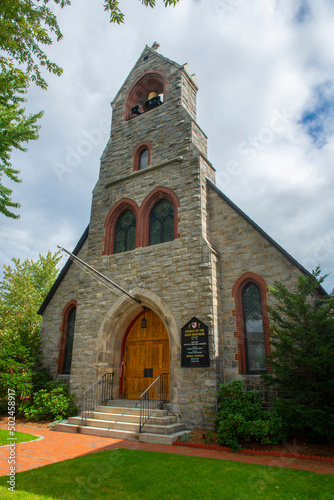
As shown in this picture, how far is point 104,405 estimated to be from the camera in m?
10.4

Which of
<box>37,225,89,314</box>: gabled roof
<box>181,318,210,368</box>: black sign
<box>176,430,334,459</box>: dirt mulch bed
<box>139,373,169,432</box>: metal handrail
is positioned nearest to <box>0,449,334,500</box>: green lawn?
<box>176,430,334,459</box>: dirt mulch bed

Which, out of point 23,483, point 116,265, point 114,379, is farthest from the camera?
point 116,265

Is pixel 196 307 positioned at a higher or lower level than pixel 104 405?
higher

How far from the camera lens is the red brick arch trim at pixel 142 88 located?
575 inches

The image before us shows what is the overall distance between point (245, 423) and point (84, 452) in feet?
11.2

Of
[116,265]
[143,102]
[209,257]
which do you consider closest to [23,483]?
[209,257]

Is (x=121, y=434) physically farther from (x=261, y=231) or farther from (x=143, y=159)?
(x=143, y=159)

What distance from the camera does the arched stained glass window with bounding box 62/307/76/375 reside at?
41.4ft

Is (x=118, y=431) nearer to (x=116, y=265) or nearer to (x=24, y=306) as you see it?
(x=116, y=265)

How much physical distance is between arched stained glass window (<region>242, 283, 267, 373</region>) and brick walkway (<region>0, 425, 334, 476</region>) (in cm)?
281

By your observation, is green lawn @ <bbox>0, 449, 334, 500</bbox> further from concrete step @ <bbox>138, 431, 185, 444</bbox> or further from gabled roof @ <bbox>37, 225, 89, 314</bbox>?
gabled roof @ <bbox>37, 225, 89, 314</bbox>

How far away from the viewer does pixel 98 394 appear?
10.6m

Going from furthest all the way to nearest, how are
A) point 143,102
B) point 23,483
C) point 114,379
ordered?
point 143,102 → point 114,379 → point 23,483

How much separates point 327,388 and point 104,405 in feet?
21.9
